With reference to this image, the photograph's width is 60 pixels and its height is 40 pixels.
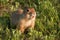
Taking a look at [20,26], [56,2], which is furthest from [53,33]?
[56,2]

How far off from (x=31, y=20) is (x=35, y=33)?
11.6 inches

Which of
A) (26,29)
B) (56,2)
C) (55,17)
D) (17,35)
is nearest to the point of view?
(17,35)

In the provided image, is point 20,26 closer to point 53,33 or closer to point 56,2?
point 53,33

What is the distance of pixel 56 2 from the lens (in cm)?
755

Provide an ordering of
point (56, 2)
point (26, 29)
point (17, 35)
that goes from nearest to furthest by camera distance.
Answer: point (17, 35) → point (26, 29) → point (56, 2)

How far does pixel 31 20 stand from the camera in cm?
613

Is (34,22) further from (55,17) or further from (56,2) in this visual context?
(56,2)

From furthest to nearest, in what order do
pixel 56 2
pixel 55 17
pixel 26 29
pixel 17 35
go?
pixel 56 2, pixel 55 17, pixel 26 29, pixel 17 35

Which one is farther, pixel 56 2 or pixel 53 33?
pixel 56 2

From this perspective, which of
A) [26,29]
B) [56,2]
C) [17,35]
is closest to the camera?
[17,35]

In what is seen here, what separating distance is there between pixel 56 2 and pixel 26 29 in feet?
5.27

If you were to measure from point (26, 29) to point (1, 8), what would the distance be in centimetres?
115

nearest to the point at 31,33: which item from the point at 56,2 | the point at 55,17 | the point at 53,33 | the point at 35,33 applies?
the point at 35,33

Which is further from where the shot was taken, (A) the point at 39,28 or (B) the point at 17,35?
(A) the point at 39,28
